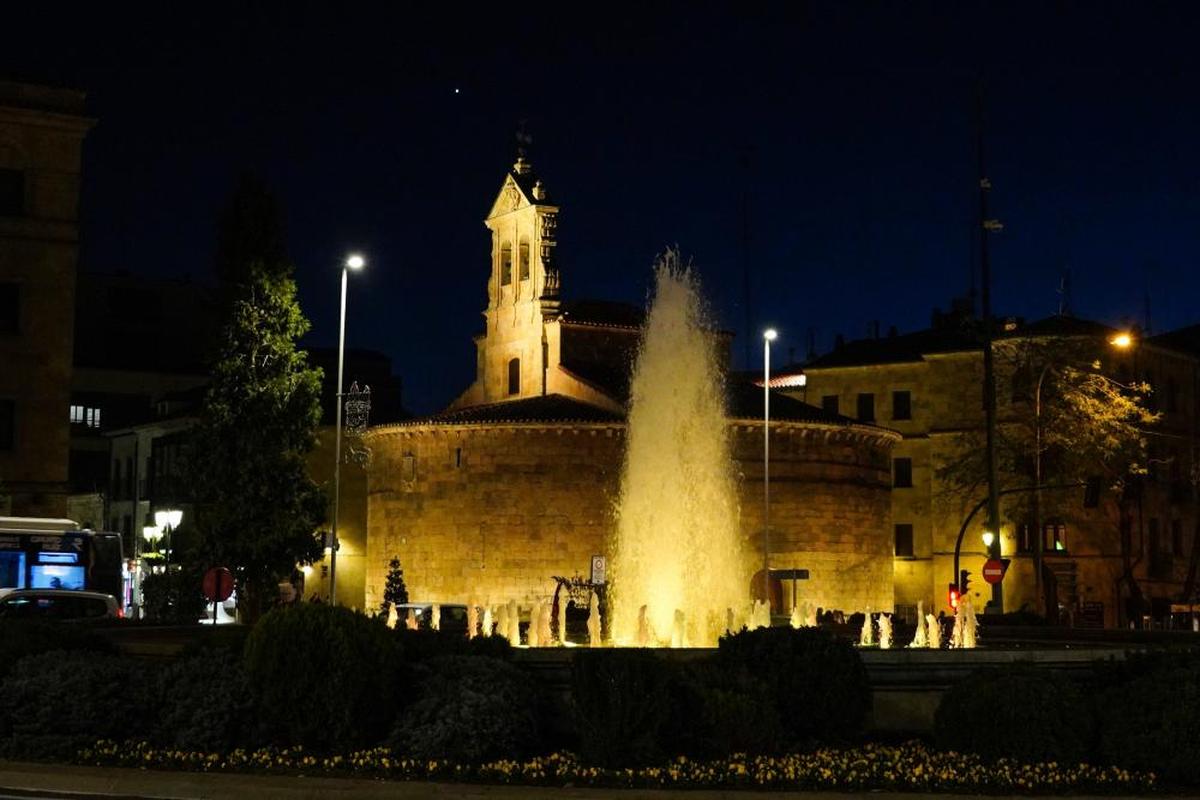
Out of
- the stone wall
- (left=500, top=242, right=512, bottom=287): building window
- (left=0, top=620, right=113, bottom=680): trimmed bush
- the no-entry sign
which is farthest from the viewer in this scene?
(left=500, top=242, right=512, bottom=287): building window

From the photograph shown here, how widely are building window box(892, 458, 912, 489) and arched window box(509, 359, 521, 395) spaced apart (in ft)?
64.1

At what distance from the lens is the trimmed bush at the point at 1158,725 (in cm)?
1716

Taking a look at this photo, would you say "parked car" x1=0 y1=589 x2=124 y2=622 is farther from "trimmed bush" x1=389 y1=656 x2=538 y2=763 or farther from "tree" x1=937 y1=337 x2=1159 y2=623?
"tree" x1=937 y1=337 x2=1159 y2=623

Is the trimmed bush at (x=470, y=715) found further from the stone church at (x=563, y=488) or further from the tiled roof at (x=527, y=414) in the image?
the tiled roof at (x=527, y=414)

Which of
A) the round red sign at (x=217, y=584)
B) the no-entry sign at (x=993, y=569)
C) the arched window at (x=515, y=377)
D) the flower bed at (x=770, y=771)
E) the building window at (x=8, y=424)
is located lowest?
the flower bed at (x=770, y=771)

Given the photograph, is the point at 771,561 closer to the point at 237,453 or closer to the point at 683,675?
the point at 237,453

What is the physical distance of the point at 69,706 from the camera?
19328 mm

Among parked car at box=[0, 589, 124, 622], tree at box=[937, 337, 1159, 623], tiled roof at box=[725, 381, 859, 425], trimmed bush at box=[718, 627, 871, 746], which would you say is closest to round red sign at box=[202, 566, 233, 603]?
parked car at box=[0, 589, 124, 622]

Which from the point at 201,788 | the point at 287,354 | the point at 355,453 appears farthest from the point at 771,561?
the point at 201,788

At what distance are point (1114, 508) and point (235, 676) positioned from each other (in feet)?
198

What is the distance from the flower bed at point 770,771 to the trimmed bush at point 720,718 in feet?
0.73

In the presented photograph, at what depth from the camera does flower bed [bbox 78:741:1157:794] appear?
1689 centimetres


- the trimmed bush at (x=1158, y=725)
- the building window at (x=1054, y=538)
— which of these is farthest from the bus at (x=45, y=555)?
the building window at (x=1054, y=538)

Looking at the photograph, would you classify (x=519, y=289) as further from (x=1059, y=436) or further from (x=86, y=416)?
(x=86, y=416)
